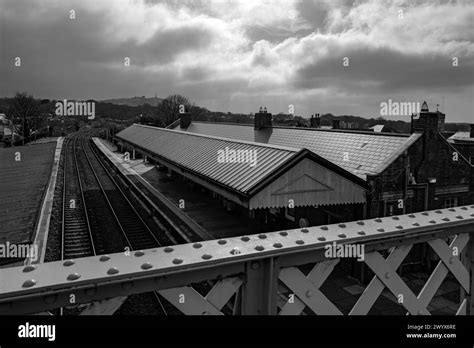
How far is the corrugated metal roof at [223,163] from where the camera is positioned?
14117mm

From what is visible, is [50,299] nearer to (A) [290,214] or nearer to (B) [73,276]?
(B) [73,276]

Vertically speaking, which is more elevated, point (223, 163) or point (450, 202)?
point (223, 163)

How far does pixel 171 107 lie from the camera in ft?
333

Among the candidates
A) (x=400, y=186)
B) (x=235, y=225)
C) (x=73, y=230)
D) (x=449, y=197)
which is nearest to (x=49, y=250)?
(x=73, y=230)

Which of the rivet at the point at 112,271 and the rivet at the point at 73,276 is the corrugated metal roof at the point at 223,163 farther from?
the rivet at the point at 73,276

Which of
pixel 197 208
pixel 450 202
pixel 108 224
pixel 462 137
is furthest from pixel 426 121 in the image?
pixel 462 137

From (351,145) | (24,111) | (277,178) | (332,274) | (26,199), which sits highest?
(24,111)

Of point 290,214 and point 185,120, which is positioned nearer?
point 290,214

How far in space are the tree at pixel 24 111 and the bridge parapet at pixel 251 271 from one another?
77.1 m

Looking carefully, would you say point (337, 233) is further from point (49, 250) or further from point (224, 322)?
point (49, 250)

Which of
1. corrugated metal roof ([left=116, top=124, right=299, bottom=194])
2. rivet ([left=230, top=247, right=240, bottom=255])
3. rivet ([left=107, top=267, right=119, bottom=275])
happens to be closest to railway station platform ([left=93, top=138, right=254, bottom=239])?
corrugated metal roof ([left=116, top=124, right=299, bottom=194])

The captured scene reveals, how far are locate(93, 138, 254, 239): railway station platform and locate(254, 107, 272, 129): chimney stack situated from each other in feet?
24.2

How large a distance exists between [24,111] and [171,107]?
38.1 metres

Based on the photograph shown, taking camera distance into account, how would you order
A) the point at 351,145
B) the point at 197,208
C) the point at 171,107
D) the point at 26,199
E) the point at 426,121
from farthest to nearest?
the point at 171,107, the point at 26,199, the point at 197,208, the point at 351,145, the point at 426,121
